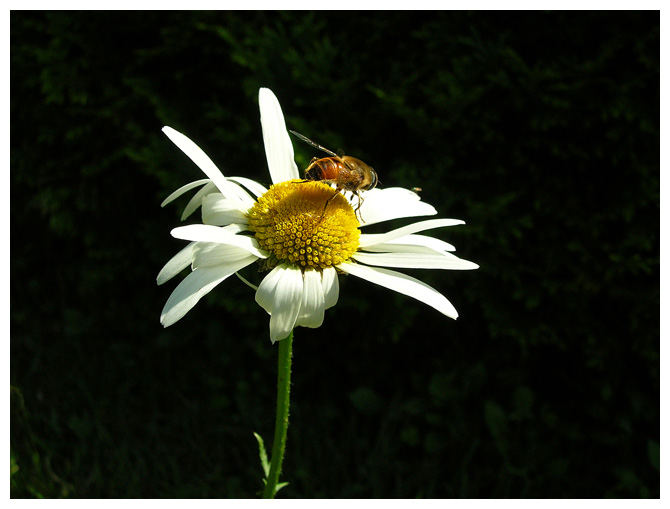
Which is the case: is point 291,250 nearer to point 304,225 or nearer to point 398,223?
point 304,225

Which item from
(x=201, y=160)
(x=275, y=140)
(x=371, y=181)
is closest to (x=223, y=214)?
(x=201, y=160)

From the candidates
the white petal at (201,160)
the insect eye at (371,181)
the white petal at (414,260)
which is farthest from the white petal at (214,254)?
the insect eye at (371,181)

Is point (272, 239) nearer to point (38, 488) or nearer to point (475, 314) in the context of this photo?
point (38, 488)

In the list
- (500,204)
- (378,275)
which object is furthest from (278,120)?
(500,204)

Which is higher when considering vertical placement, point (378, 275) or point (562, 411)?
point (378, 275)

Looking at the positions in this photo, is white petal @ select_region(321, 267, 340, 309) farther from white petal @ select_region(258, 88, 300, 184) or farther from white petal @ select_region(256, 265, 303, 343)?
white petal @ select_region(258, 88, 300, 184)
